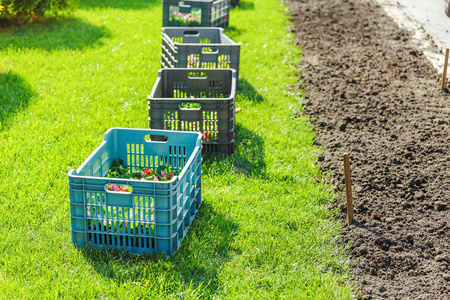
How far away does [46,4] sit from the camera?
436 inches

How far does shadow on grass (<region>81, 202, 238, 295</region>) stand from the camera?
441 centimetres

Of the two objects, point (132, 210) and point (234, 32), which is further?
point (234, 32)

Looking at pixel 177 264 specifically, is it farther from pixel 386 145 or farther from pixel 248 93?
pixel 248 93

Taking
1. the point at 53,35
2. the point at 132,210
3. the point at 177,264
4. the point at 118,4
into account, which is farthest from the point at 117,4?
the point at 177,264

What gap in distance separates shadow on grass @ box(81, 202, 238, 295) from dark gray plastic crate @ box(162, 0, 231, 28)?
6323 mm

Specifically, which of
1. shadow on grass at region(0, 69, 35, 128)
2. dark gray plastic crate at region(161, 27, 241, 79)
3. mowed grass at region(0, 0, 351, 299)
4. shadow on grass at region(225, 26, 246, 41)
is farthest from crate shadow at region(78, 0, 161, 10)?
shadow on grass at region(0, 69, 35, 128)

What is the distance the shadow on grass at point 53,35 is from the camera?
9.98 metres

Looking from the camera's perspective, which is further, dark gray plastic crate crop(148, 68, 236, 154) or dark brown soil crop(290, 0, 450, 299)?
dark gray plastic crate crop(148, 68, 236, 154)

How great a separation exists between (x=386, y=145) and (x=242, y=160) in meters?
1.74

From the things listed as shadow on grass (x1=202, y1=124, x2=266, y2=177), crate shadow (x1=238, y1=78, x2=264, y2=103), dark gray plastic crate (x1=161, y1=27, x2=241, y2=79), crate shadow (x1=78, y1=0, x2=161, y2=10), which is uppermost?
dark gray plastic crate (x1=161, y1=27, x2=241, y2=79)

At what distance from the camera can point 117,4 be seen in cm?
1351

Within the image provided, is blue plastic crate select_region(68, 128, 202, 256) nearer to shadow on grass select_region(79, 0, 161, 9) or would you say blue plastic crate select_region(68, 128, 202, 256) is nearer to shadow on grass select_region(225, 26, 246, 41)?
shadow on grass select_region(225, 26, 246, 41)

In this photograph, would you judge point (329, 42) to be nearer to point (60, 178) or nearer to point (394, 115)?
point (394, 115)

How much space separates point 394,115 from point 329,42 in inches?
147
